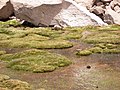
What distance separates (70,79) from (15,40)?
60.8 ft

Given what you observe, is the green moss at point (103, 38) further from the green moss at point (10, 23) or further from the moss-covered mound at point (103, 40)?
the green moss at point (10, 23)

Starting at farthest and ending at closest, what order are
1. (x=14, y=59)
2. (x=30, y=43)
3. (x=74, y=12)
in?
1. (x=74, y=12)
2. (x=30, y=43)
3. (x=14, y=59)

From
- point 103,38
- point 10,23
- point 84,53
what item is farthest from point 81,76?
point 10,23

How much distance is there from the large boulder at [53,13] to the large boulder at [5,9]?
373 centimetres

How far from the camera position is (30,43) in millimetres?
39906

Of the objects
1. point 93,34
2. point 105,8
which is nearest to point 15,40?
point 93,34

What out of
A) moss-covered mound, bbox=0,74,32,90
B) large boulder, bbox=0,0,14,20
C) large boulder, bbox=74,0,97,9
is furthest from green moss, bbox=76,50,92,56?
large boulder, bbox=74,0,97,9

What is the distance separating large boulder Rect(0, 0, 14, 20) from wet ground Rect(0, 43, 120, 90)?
29.9 m

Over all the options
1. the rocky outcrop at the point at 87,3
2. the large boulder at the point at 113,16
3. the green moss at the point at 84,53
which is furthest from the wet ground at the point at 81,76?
the rocky outcrop at the point at 87,3

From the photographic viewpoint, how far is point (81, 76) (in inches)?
1013

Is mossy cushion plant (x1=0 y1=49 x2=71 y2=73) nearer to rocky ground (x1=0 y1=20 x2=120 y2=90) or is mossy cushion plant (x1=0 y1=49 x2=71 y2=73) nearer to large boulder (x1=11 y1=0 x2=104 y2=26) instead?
rocky ground (x1=0 y1=20 x2=120 y2=90)

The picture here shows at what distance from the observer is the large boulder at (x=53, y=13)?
53897mm

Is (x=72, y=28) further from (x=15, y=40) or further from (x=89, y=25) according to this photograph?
(x=15, y=40)

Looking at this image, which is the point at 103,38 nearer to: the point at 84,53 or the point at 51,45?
the point at 51,45
